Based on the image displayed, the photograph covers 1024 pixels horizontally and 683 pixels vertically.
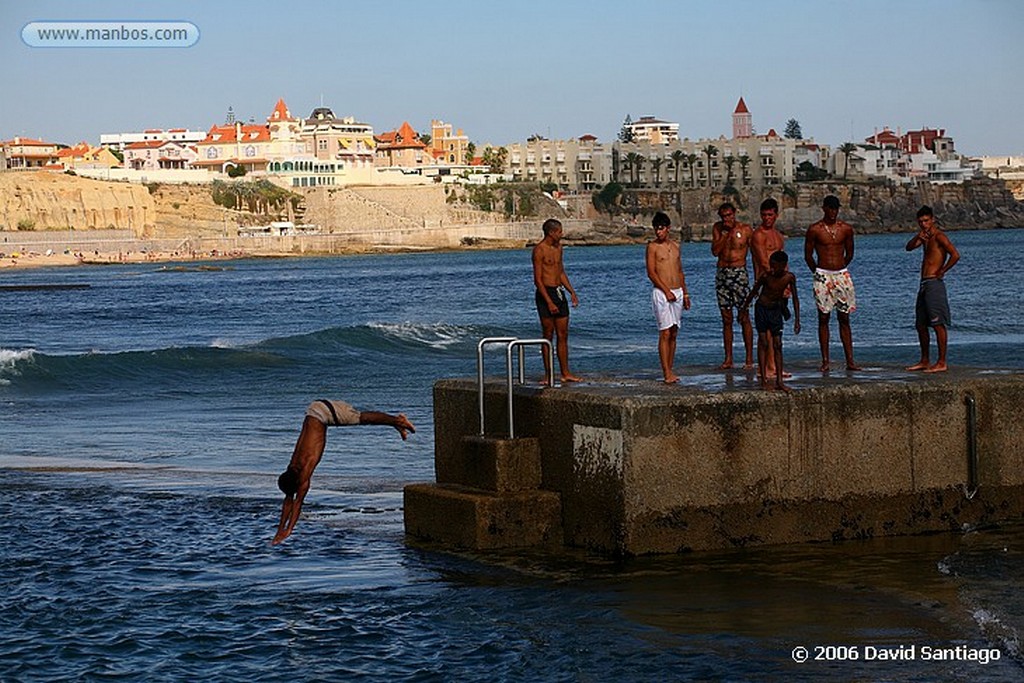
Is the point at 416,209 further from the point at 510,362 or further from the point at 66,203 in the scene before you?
the point at 510,362

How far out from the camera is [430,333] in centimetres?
3984

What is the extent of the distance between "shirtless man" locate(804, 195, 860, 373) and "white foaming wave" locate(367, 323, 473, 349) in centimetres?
2429

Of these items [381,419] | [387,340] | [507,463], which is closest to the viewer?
[381,419]

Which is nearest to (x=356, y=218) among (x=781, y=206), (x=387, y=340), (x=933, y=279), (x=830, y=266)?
(x=781, y=206)

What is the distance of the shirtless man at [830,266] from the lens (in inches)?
495

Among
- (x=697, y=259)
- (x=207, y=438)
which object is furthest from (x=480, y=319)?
(x=697, y=259)

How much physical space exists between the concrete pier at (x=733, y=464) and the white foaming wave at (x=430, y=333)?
84.4ft

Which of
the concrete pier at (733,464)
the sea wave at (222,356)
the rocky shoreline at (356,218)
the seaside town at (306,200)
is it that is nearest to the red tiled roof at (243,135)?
the seaside town at (306,200)

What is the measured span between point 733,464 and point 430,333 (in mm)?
29601

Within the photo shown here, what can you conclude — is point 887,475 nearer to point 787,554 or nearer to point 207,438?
point 787,554

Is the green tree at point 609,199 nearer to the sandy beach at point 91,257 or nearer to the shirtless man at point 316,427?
the sandy beach at point 91,257

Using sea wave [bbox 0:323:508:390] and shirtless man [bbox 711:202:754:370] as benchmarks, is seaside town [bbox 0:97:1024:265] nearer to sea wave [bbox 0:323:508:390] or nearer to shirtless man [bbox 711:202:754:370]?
sea wave [bbox 0:323:508:390]

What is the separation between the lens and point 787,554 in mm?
10508

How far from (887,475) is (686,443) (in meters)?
1.69
